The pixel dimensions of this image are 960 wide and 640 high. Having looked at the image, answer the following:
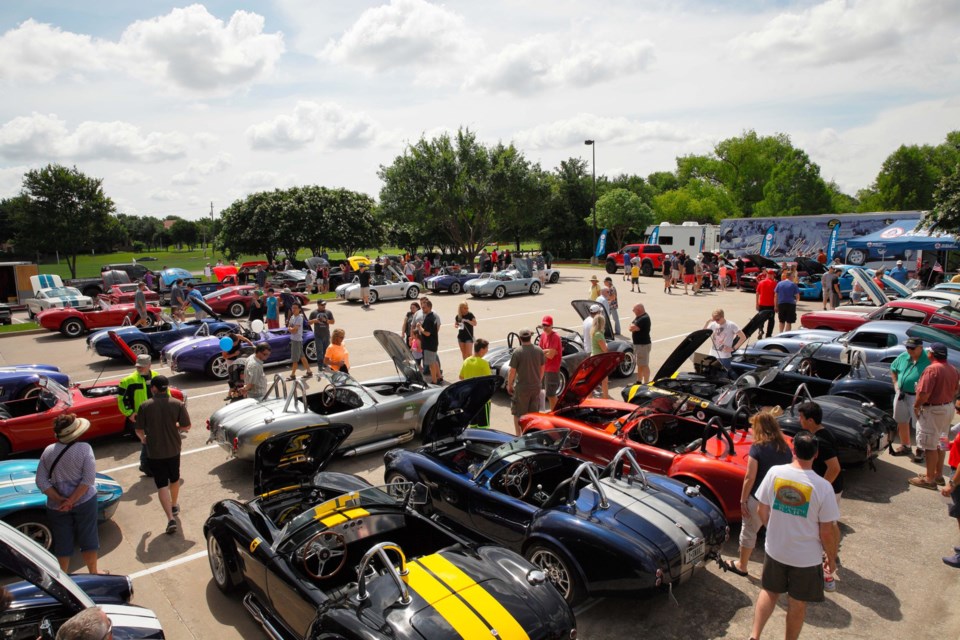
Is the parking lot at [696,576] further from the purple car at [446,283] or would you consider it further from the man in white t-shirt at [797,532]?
the purple car at [446,283]

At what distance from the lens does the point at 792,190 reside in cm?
6197

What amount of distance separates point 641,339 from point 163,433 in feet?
25.9

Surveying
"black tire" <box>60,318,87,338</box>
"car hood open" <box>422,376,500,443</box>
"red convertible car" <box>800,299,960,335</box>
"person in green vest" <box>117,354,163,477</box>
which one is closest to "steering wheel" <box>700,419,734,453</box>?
"car hood open" <box>422,376,500,443</box>

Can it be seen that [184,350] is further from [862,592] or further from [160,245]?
[160,245]

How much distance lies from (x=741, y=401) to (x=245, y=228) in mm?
42720

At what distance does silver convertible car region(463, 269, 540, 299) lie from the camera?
2447 cm

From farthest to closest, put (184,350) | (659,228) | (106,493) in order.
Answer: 1. (659,228)
2. (184,350)
3. (106,493)

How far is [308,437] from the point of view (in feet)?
19.1

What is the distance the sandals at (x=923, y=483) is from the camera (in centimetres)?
696

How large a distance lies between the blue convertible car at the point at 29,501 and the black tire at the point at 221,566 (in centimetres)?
159

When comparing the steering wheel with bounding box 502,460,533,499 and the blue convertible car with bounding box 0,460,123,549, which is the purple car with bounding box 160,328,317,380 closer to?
the blue convertible car with bounding box 0,460,123,549

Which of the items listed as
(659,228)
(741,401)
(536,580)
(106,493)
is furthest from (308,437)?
(659,228)

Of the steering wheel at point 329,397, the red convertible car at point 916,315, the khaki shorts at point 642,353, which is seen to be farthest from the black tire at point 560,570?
the red convertible car at point 916,315

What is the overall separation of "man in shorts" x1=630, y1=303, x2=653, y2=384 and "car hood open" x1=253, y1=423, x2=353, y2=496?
252 inches
